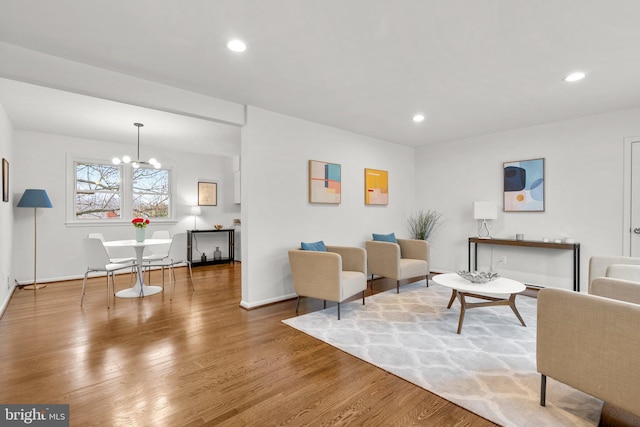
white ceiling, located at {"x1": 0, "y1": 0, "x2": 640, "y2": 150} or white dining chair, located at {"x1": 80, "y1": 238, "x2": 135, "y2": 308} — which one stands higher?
white ceiling, located at {"x1": 0, "y1": 0, "x2": 640, "y2": 150}

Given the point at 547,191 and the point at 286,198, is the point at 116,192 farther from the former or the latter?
the point at 547,191

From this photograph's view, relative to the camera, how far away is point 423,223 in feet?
19.2

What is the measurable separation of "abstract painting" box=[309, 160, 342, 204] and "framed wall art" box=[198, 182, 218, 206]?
11.9ft

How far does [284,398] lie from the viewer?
75.6 inches

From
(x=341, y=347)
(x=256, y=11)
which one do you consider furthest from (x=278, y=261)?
(x=256, y=11)

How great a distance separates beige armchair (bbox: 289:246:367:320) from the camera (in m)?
3.33

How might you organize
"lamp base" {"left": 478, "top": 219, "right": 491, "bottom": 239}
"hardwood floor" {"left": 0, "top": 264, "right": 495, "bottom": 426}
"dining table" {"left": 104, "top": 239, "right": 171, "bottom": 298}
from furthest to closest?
"lamp base" {"left": 478, "top": 219, "right": 491, "bottom": 239}
"dining table" {"left": 104, "top": 239, "right": 171, "bottom": 298}
"hardwood floor" {"left": 0, "top": 264, "right": 495, "bottom": 426}

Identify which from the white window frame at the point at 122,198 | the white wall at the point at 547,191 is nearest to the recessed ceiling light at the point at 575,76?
the white wall at the point at 547,191

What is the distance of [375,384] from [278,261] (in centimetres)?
218

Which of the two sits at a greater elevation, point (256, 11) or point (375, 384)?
point (256, 11)

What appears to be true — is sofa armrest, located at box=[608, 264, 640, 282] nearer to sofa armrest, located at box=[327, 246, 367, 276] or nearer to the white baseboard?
sofa armrest, located at box=[327, 246, 367, 276]

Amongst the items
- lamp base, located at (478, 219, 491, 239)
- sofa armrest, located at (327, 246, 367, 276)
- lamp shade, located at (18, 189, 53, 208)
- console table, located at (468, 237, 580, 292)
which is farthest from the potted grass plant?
lamp shade, located at (18, 189, 53, 208)

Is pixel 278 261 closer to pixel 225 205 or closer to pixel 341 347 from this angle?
pixel 341 347

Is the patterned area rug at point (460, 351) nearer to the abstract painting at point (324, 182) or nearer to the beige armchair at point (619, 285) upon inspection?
the beige armchair at point (619, 285)
